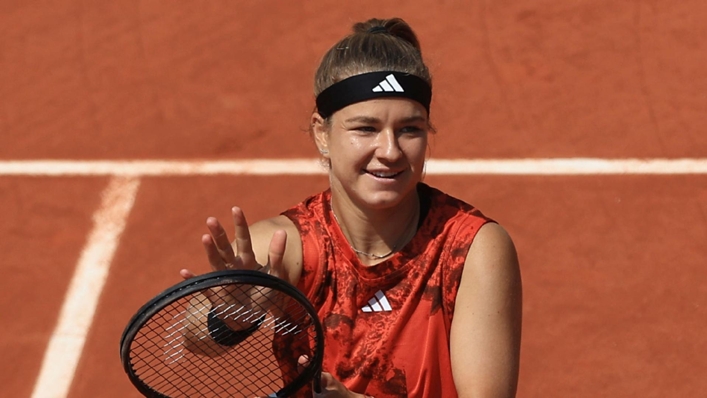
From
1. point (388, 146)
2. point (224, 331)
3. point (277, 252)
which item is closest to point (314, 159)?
point (388, 146)

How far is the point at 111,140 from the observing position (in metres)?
7.41

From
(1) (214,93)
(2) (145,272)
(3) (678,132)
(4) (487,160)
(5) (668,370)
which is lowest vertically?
(5) (668,370)

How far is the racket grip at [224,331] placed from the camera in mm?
3531

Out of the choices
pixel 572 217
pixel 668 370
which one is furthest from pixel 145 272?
pixel 668 370

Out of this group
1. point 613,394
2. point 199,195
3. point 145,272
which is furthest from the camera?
point 199,195

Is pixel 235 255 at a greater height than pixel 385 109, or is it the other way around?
pixel 385 109

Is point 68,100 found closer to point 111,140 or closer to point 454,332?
point 111,140

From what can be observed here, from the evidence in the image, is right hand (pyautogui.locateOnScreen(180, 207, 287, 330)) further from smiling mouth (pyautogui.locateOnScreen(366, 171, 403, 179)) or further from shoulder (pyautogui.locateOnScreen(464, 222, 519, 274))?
shoulder (pyautogui.locateOnScreen(464, 222, 519, 274))

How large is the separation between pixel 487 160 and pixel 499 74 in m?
0.97

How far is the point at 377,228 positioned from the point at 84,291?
2.96m

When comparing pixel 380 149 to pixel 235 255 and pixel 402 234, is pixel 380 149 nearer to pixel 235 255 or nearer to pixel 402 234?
pixel 402 234

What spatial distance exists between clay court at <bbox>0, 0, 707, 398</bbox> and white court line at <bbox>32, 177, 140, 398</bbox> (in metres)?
0.01

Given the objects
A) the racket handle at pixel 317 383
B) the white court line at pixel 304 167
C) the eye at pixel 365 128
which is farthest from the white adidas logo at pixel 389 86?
the white court line at pixel 304 167

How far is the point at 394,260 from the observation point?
374cm
